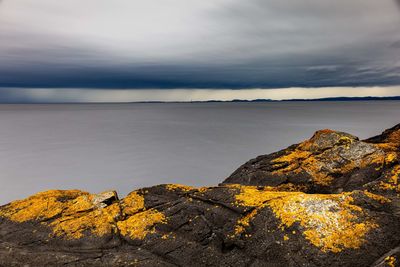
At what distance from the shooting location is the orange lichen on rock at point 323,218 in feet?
26.2

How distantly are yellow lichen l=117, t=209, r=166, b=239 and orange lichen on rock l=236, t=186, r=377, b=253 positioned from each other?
274 centimetres

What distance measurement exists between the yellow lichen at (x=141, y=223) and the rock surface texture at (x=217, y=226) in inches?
1.3

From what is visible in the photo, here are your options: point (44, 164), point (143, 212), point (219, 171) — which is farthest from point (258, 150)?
point (143, 212)

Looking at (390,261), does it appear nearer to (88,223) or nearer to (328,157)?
(328,157)

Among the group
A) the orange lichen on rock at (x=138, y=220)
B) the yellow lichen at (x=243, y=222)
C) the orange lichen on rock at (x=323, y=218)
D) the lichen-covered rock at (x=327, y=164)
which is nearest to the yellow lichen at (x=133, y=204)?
the orange lichen on rock at (x=138, y=220)

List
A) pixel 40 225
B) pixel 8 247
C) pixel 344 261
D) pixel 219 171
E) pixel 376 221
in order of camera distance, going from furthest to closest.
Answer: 1. pixel 219 171
2. pixel 40 225
3. pixel 8 247
4. pixel 376 221
5. pixel 344 261

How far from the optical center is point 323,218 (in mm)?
8523

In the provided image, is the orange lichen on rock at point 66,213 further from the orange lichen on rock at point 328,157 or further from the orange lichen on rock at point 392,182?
the orange lichen on rock at point 392,182

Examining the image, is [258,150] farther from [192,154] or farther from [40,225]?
[40,225]

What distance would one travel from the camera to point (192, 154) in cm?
6178

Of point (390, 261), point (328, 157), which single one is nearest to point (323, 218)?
point (390, 261)

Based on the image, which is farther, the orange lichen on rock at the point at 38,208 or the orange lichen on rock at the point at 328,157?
the orange lichen on rock at the point at 328,157

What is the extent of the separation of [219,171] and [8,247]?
124 feet

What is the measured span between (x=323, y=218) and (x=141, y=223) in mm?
5505
